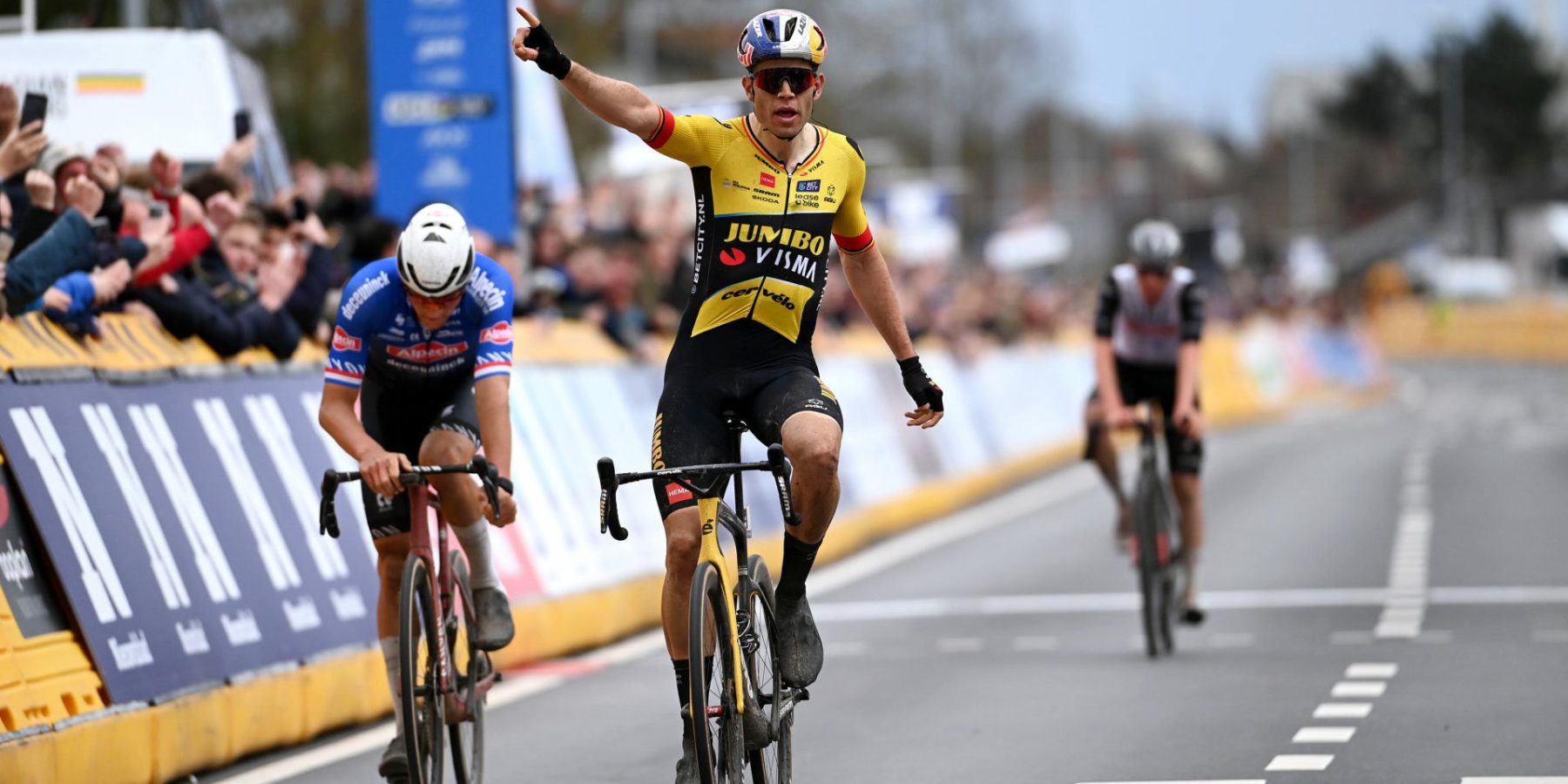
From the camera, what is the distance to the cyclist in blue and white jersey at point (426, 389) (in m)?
8.08

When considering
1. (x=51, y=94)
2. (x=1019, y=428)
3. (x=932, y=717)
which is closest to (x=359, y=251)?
(x=51, y=94)

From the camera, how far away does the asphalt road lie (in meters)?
9.13

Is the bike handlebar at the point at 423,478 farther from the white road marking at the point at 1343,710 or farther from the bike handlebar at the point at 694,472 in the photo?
the white road marking at the point at 1343,710

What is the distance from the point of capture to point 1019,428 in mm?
28766

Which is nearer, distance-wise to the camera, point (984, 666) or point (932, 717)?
point (932, 717)

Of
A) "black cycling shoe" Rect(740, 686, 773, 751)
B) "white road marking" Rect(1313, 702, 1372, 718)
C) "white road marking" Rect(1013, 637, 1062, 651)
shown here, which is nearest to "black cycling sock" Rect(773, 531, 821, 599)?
"black cycling shoe" Rect(740, 686, 773, 751)

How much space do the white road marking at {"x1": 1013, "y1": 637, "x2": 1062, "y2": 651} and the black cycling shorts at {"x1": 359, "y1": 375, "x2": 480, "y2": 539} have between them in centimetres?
494

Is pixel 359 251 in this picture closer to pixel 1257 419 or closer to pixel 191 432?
pixel 191 432

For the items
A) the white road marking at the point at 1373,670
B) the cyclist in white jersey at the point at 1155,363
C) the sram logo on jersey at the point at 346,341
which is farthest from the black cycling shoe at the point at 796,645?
the cyclist in white jersey at the point at 1155,363

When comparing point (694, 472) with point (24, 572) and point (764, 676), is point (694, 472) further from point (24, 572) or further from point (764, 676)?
point (24, 572)

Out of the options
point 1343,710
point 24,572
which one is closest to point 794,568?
point 24,572

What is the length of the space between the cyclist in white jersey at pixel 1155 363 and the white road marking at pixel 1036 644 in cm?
69

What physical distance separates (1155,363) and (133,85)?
6.15 m

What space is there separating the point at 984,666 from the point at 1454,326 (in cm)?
7521
